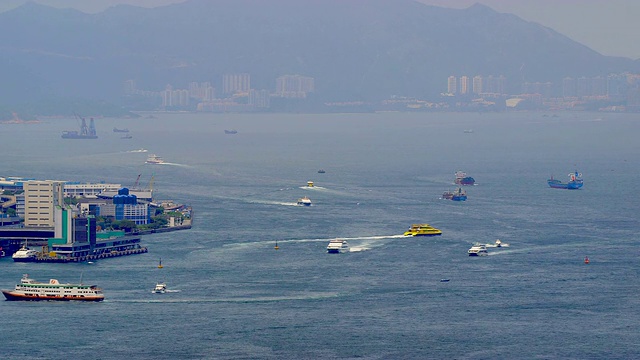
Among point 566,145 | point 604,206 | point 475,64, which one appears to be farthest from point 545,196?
point 475,64

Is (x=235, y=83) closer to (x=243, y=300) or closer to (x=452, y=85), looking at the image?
(x=452, y=85)

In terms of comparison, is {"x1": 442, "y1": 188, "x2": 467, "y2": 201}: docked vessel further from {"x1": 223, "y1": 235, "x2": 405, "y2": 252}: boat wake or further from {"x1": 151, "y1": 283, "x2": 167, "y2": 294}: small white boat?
{"x1": 151, "y1": 283, "x2": 167, "y2": 294}: small white boat

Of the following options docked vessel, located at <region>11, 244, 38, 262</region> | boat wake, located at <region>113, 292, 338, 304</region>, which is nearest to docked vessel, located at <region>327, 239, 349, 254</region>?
boat wake, located at <region>113, 292, 338, 304</region>

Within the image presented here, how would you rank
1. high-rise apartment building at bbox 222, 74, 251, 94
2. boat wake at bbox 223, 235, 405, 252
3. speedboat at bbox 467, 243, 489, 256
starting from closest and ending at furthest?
1. speedboat at bbox 467, 243, 489, 256
2. boat wake at bbox 223, 235, 405, 252
3. high-rise apartment building at bbox 222, 74, 251, 94

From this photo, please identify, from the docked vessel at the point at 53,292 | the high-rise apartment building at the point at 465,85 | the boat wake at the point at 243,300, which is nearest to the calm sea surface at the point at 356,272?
the boat wake at the point at 243,300

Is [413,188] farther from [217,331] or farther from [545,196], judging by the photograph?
[217,331]

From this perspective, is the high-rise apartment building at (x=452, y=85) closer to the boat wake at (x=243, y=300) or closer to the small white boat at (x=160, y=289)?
the small white boat at (x=160, y=289)

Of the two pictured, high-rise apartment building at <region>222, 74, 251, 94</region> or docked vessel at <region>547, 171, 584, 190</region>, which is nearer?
docked vessel at <region>547, 171, 584, 190</region>
